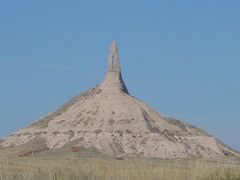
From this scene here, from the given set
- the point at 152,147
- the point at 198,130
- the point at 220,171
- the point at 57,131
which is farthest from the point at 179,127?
the point at 220,171

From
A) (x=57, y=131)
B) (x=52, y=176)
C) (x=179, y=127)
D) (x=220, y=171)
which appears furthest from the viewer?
(x=179, y=127)

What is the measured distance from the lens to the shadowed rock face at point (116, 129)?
4414 inches

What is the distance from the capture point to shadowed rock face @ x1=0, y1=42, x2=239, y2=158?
112125mm

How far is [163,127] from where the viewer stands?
121 m

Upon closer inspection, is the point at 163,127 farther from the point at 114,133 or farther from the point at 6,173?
the point at 6,173

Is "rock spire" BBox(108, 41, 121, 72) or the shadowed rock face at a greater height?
"rock spire" BBox(108, 41, 121, 72)

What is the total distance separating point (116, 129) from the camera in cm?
11738

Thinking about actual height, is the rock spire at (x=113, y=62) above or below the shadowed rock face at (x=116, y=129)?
above

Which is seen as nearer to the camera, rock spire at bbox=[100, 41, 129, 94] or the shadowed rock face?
the shadowed rock face

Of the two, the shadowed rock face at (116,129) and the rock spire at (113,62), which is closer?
the shadowed rock face at (116,129)

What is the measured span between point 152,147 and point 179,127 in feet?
54.0

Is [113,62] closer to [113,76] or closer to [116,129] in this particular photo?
[113,76]

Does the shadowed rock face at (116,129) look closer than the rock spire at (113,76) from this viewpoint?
Yes

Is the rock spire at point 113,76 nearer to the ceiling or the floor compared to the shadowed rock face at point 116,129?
nearer to the ceiling
